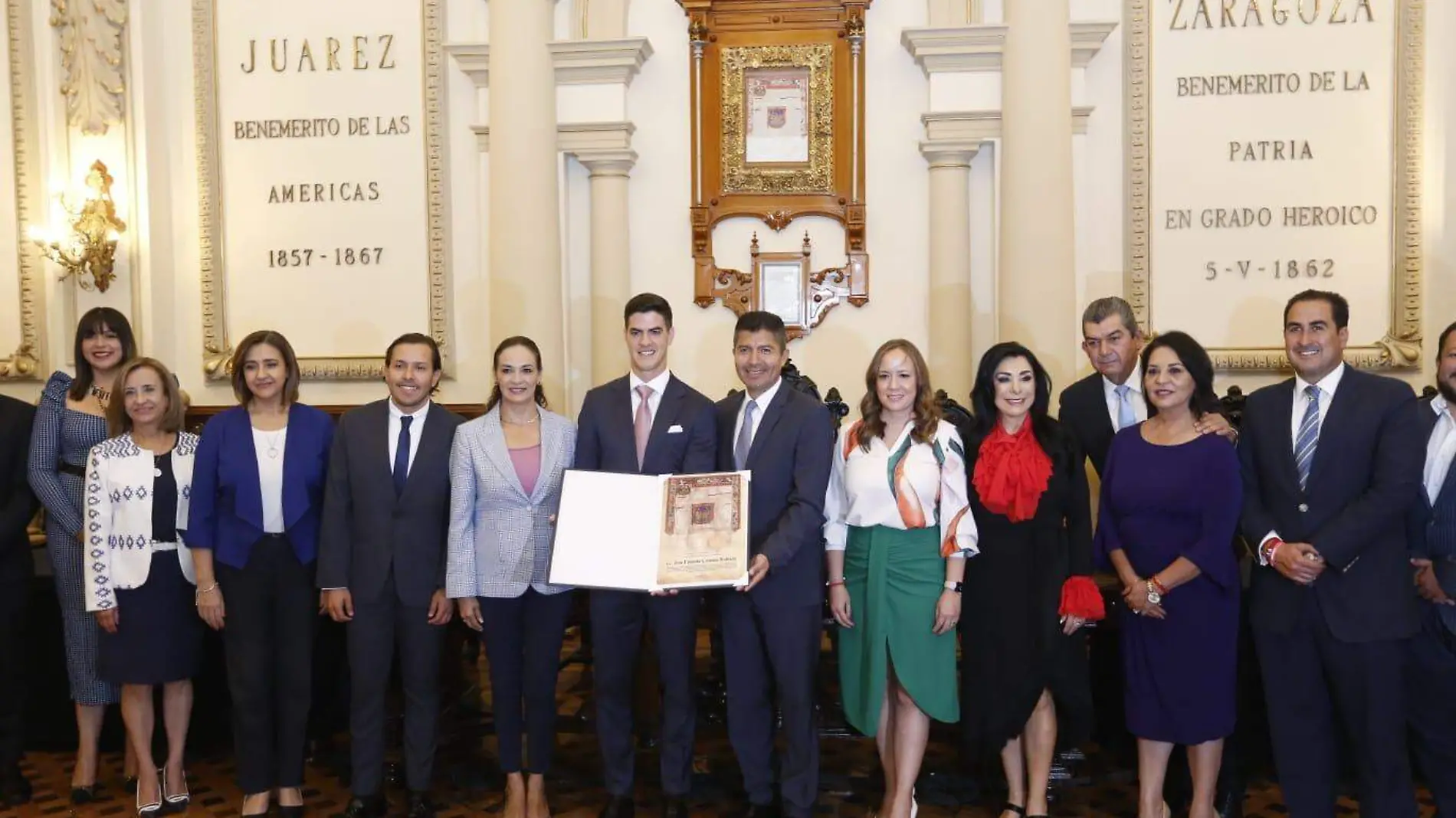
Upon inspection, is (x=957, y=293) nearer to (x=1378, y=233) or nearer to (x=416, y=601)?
(x=1378, y=233)

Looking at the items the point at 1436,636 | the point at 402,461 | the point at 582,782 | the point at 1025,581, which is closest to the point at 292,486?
the point at 402,461

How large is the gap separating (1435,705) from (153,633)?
13.3ft

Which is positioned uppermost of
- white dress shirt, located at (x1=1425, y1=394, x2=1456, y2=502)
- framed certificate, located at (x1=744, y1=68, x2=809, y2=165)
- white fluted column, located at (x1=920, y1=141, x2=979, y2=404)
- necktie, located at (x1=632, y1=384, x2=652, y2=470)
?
framed certificate, located at (x1=744, y1=68, x2=809, y2=165)

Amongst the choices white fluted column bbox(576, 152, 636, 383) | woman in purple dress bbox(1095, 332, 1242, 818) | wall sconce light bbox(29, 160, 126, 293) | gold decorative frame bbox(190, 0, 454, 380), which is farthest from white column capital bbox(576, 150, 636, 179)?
woman in purple dress bbox(1095, 332, 1242, 818)

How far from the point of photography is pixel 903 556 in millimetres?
3256

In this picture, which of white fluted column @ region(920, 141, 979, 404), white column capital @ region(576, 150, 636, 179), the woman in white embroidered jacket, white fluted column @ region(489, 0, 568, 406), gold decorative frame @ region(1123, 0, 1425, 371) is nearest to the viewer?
the woman in white embroidered jacket

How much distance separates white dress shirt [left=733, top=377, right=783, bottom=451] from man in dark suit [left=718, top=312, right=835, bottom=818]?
0.02m

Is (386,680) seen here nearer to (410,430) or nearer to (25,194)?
(410,430)

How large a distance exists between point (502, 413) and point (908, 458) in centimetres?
129

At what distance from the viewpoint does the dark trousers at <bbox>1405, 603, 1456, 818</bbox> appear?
3.22 metres

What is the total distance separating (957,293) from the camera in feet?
20.3

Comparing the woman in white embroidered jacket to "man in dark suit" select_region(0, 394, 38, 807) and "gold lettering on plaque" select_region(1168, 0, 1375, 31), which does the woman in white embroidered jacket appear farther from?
"gold lettering on plaque" select_region(1168, 0, 1375, 31)

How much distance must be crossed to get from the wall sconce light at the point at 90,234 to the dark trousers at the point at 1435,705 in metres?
6.76

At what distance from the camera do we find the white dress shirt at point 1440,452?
3312 mm
